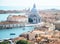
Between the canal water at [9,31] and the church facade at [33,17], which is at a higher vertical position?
the church facade at [33,17]

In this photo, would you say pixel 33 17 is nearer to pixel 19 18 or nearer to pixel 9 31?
pixel 19 18

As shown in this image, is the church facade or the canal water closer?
the canal water

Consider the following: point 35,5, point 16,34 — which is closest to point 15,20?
point 16,34

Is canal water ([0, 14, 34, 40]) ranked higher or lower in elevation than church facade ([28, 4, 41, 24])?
lower

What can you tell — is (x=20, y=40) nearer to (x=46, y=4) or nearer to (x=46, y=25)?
(x=46, y=25)

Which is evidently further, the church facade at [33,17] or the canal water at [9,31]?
the church facade at [33,17]

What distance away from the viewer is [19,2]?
263 cm

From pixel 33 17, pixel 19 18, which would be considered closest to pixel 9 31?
pixel 19 18

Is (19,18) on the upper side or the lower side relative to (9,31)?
upper

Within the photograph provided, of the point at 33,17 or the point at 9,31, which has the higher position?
the point at 33,17

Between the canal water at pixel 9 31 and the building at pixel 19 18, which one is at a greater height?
the building at pixel 19 18

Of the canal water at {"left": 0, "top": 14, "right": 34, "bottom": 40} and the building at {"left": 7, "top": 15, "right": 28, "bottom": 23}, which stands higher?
the building at {"left": 7, "top": 15, "right": 28, "bottom": 23}

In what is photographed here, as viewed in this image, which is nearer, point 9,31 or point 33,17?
point 9,31

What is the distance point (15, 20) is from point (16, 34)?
0.21 metres
